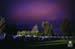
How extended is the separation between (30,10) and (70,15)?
0.39 metres

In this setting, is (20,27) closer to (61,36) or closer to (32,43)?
(32,43)

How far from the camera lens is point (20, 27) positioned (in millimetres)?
2037

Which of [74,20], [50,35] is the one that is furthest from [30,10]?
[74,20]

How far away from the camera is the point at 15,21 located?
2.05 metres

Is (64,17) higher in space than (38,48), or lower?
higher

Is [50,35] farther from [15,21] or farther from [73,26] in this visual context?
[15,21]

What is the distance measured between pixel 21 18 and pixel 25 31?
131 millimetres

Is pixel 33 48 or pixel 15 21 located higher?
pixel 15 21

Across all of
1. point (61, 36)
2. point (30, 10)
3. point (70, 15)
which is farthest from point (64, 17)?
point (30, 10)

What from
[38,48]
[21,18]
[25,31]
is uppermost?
[21,18]

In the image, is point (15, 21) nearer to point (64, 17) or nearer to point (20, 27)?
point (20, 27)

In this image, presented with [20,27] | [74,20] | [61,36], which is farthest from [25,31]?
[74,20]

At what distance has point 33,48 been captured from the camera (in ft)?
6.65

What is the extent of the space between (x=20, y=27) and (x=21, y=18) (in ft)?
0.29
